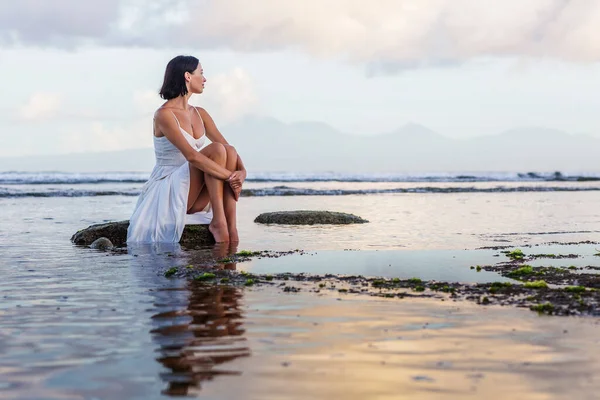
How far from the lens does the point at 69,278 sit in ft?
21.4

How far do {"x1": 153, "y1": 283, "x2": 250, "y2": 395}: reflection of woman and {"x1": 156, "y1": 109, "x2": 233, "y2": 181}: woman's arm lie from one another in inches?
162

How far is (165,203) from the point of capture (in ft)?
32.1

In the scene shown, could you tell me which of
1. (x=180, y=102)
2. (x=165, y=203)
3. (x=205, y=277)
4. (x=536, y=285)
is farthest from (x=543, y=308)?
(x=180, y=102)

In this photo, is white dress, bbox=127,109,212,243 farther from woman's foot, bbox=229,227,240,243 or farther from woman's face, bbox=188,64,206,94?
woman's face, bbox=188,64,206,94

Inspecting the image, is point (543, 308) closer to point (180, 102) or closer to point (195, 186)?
point (195, 186)

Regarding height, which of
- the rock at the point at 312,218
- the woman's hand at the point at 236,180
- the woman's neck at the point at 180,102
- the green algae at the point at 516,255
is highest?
the woman's neck at the point at 180,102

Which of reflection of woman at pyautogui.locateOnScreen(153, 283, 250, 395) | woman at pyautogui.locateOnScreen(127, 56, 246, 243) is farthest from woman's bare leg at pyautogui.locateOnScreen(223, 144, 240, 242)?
reflection of woman at pyautogui.locateOnScreen(153, 283, 250, 395)

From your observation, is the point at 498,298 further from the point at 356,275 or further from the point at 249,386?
the point at 249,386

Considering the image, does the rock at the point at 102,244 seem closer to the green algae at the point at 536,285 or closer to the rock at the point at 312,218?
the rock at the point at 312,218

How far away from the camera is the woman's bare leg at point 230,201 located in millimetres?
9633

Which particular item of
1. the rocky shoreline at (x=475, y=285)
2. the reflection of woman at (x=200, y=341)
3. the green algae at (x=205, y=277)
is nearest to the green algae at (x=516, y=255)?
the rocky shoreline at (x=475, y=285)

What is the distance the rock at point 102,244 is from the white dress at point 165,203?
1.34ft

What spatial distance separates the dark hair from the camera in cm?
955

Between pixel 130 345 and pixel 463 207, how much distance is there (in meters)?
15.8
